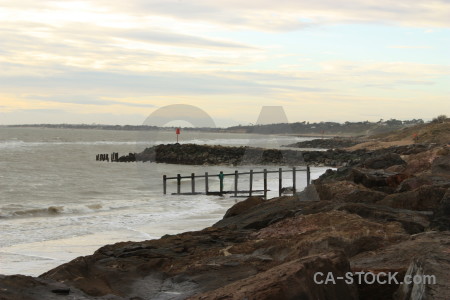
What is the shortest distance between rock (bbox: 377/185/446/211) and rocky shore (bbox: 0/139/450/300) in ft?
0.05

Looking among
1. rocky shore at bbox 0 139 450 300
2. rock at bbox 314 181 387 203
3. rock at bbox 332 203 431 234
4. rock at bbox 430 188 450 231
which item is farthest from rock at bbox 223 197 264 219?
rock at bbox 430 188 450 231

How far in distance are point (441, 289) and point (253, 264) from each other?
3.07 metres

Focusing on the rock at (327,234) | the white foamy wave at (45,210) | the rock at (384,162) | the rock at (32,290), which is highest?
the rock at (384,162)

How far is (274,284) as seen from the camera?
16.8 feet

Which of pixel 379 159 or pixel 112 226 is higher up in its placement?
pixel 379 159

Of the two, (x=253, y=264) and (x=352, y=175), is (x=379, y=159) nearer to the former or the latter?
(x=352, y=175)

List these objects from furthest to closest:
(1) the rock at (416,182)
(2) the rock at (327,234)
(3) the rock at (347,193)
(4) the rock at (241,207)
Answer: (4) the rock at (241,207) → (1) the rock at (416,182) → (3) the rock at (347,193) → (2) the rock at (327,234)

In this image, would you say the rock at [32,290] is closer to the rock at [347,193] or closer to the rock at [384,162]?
the rock at [347,193]

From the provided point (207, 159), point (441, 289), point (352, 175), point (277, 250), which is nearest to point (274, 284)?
point (441, 289)

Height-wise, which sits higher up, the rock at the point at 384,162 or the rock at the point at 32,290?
the rock at the point at 384,162

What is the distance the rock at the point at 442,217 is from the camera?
825 centimetres

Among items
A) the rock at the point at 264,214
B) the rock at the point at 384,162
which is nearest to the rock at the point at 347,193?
the rock at the point at 264,214

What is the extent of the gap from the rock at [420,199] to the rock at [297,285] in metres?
5.23

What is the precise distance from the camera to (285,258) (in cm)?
763
